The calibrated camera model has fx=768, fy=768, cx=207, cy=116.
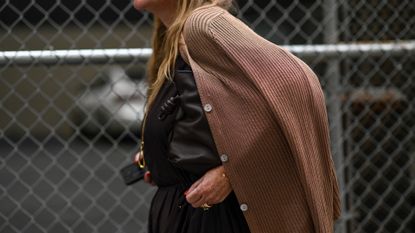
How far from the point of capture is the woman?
2.02 metres

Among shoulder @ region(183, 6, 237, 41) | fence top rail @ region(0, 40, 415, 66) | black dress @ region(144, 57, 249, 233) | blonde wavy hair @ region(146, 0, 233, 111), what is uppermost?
shoulder @ region(183, 6, 237, 41)

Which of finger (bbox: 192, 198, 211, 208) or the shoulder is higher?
the shoulder

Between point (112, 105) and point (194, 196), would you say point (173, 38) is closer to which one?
point (194, 196)

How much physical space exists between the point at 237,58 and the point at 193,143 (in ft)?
0.84

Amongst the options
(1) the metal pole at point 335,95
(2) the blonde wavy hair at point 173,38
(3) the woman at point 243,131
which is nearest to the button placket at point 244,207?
(3) the woman at point 243,131

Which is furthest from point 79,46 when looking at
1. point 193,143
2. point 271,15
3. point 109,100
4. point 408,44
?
point 193,143

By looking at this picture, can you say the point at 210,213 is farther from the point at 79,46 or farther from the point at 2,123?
the point at 79,46

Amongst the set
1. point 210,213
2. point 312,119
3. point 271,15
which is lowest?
point 271,15

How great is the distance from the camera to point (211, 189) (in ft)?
6.63

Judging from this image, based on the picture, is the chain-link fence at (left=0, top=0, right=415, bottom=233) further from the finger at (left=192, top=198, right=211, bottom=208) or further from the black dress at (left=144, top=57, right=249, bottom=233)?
the finger at (left=192, top=198, right=211, bottom=208)

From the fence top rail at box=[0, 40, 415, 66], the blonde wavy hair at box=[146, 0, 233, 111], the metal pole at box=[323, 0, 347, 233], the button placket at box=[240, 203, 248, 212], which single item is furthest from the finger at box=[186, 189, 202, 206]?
the metal pole at box=[323, 0, 347, 233]

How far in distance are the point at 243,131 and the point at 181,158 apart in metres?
0.19

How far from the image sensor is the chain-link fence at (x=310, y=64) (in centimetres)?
346

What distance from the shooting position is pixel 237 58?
6.66ft
